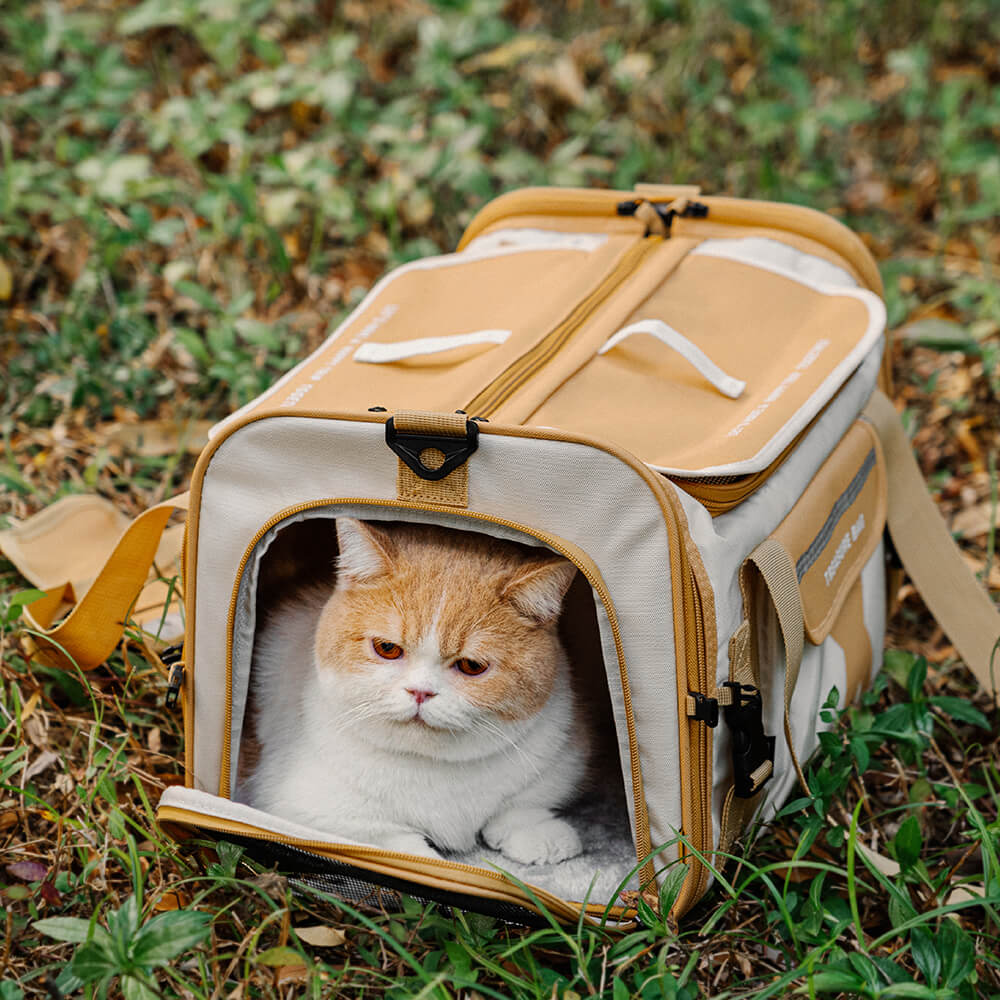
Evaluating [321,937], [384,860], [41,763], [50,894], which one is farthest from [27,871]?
[384,860]

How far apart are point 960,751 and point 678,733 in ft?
2.74

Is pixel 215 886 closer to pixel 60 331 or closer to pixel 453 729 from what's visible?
pixel 453 729

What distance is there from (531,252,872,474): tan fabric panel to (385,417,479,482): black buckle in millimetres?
203

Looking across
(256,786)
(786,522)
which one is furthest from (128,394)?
(786,522)

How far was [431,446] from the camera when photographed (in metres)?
1.38

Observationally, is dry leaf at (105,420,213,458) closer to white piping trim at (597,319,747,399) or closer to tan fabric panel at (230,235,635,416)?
tan fabric panel at (230,235,635,416)

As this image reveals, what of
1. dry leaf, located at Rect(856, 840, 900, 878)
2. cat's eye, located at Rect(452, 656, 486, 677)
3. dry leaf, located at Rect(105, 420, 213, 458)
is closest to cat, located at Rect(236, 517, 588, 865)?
cat's eye, located at Rect(452, 656, 486, 677)

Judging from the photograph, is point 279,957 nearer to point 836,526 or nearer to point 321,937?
point 321,937

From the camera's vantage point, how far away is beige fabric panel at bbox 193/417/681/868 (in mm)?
1346

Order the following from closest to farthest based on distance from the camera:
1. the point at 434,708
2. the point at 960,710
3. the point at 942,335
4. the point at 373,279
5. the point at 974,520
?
1. the point at 434,708
2. the point at 960,710
3. the point at 974,520
4. the point at 942,335
5. the point at 373,279

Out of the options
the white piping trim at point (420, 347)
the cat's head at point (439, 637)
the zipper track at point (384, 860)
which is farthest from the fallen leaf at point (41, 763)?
the white piping trim at point (420, 347)

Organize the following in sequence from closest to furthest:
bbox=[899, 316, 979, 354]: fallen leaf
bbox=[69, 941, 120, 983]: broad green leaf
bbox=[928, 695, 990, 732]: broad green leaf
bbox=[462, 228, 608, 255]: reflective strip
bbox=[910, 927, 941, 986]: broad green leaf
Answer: bbox=[69, 941, 120, 983]: broad green leaf
bbox=[910, 927, 941, 986]: broad green leaf
bbox=[928, 695, 990, 732]: broad green leaf
bbox=[462, 228, 608, 255]: reflective strip
bbox=[899, 316, 979, 354]: fallen leaf

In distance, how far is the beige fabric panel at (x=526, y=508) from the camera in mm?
1346

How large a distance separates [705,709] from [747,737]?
11 cm
